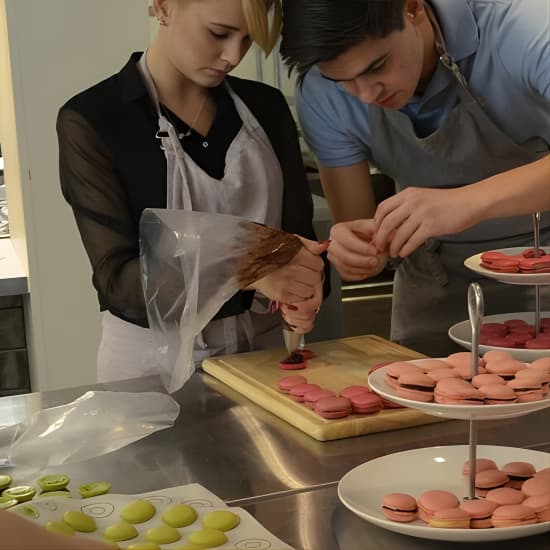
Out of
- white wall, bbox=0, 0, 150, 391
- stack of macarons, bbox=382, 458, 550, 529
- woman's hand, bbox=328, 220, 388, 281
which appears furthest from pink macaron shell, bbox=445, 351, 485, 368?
white wall, bbox=0, 0, 150, 391

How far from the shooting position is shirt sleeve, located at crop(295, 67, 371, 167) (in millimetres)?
1491

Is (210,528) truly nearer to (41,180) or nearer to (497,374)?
(497,374)

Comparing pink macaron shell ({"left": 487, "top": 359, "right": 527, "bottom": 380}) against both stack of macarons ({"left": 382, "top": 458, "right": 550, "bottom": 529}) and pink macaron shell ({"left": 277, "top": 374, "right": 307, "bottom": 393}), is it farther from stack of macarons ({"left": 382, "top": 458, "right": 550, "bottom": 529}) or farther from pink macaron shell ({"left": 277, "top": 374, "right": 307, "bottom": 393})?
pink macaron shell ({"left": 277, "top": 374, "right": 307, "bottom": 393})

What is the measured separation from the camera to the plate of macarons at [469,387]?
812 millimetres

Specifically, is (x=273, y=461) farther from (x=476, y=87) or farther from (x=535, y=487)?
(x=476, y=87)

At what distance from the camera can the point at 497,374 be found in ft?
2.90

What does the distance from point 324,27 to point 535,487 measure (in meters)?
0.60

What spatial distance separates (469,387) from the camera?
2.73ft

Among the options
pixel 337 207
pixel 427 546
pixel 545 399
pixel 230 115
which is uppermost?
pixel 230 115

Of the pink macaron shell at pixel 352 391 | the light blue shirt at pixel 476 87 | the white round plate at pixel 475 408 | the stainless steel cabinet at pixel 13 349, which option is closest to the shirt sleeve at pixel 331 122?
the light blue shirt at pixel 476 87

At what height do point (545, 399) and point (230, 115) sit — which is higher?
point (230, 115)

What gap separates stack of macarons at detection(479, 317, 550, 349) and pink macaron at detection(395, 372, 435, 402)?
36 centimetres

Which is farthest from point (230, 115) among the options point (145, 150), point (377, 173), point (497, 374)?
point (497, 374)

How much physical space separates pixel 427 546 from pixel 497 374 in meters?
0.16
